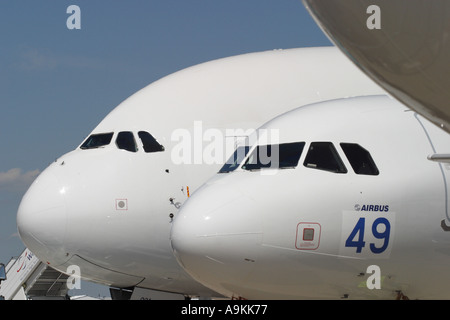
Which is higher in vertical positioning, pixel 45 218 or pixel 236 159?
pixel 236 159

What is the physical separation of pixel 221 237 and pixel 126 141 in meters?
5.04

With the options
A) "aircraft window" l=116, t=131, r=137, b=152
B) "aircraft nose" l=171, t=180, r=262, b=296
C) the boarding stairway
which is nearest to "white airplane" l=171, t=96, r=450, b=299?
"aircraft nose" l=171, t=180, r=262, b=296

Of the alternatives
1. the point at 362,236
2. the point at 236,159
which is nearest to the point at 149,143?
the point at 236,159

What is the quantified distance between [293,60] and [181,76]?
2.21m

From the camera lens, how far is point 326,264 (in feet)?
39.1

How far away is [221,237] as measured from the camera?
11.7m

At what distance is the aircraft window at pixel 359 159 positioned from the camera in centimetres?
1211

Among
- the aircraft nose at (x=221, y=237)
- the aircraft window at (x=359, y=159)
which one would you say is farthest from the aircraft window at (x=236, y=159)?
the aircraft window at (x=359, y=159)

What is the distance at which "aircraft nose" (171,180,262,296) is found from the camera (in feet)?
38.4

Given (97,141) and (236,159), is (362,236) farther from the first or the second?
(97,141)

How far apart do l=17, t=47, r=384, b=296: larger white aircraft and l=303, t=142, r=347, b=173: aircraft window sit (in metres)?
3.37

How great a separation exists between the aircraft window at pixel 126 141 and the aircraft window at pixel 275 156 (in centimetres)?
389

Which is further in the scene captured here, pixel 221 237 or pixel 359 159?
pixel 359 159

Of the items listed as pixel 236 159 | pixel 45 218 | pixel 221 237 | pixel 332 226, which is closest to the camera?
pixel 221 237
